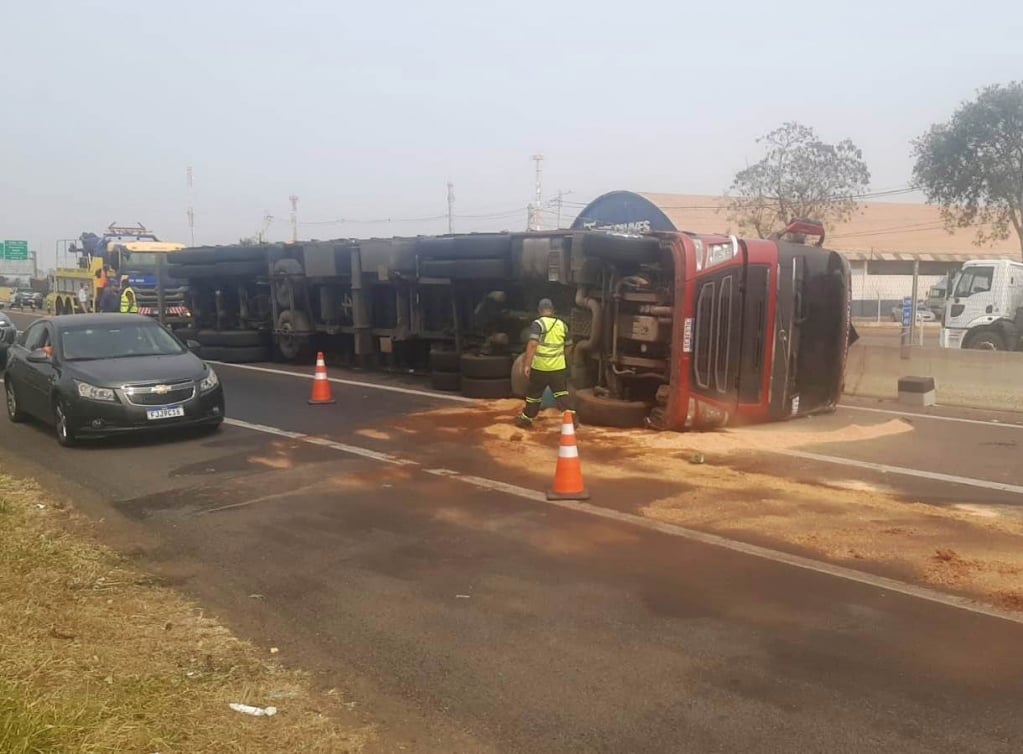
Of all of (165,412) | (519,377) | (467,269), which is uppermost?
(467,269)

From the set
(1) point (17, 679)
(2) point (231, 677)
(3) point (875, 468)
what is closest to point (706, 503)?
(3) point (875, 468)

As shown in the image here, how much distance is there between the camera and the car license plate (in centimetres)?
1026

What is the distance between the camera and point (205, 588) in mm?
5812

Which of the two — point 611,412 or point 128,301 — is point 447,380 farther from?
point 128,301

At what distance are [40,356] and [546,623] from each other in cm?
830

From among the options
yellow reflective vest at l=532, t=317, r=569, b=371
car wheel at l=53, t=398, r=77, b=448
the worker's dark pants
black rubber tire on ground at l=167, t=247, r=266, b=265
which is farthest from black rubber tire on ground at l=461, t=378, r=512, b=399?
black rubber tire on ground at l=167, t=247, r=266, b=265

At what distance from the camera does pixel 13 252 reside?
7344 centimetres

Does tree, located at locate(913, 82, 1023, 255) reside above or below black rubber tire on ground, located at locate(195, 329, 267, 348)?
above

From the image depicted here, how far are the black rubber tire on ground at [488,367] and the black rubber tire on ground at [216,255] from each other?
7109mm

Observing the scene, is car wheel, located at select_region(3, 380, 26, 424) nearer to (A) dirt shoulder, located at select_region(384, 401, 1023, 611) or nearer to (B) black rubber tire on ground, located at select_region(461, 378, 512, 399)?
(A) dirt shoulder, located at select_region(384, 401, 1023, 611)

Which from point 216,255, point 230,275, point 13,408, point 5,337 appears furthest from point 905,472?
point 5,337

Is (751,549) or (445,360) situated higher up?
(445,360)

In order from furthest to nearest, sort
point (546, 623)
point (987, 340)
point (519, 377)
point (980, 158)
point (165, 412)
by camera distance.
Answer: point (980, 158) < point (987, 340) < point (519, 377) < point (165, 412) < point (546, 623)

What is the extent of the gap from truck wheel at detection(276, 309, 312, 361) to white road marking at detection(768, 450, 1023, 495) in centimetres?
1140
